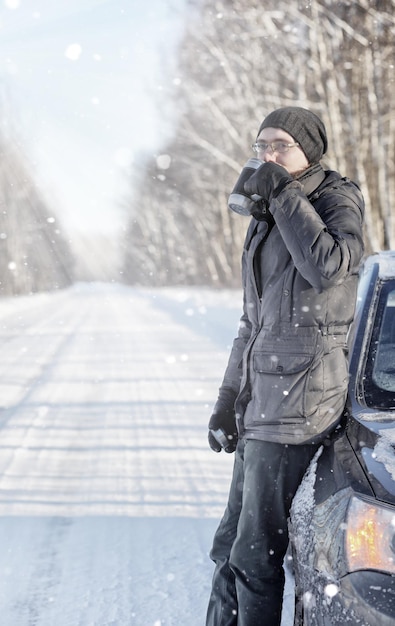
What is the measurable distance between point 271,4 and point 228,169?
10.9 m

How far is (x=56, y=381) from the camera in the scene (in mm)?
9273

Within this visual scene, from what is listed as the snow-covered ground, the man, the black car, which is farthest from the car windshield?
the snow-covered ground

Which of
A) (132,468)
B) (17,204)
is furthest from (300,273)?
(17,204)

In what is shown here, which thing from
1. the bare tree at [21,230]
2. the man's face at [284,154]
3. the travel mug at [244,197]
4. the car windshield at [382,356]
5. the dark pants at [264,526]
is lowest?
the bare tree at [21,230]

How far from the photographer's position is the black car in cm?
165

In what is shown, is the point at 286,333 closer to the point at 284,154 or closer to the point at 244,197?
the point at 244,197

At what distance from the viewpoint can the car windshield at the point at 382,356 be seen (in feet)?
7.33

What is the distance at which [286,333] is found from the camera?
2.02m

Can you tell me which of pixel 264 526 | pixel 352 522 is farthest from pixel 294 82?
pixel 352 522

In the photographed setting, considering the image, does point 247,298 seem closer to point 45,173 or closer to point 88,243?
point 45,173

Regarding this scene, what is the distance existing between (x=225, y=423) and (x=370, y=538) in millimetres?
852

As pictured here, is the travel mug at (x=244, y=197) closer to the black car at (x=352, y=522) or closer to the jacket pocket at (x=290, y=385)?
the jacket pocket at (x=290, y=385)

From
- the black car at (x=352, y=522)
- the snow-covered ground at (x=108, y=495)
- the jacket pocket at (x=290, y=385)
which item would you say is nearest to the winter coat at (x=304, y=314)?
the jacket pocket at (x=290, y=385)

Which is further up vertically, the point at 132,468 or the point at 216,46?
the point at 216,46
